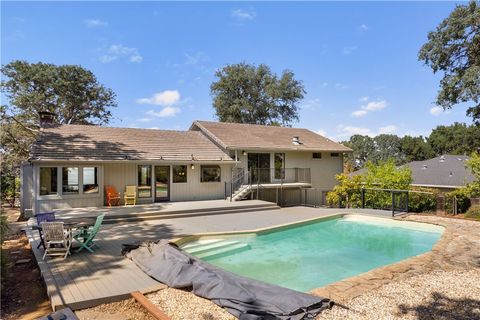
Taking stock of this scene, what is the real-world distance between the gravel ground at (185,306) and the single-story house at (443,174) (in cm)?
2073

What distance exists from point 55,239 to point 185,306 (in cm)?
416

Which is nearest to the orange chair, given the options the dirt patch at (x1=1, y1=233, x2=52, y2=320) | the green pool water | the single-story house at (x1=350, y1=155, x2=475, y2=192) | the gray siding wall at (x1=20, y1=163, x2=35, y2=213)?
the gray siding wall at (x1=20, y1=163, x2=35, y2=213)

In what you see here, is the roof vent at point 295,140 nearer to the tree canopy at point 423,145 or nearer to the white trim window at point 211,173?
the white trim window at point 211,173

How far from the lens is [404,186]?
15.8 metres

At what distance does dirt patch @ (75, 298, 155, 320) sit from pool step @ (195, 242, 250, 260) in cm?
386

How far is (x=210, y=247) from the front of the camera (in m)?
9.39

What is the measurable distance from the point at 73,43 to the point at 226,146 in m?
9.69

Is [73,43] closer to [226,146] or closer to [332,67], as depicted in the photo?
[226,146]

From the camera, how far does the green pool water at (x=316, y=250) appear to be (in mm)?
7905

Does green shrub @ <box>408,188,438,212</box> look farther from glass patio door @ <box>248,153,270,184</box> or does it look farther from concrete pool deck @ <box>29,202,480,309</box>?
glass patio door @ <box>248,153,270,184</box>

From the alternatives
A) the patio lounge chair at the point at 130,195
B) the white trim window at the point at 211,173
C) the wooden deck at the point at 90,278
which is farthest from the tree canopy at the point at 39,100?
the wooden deck at the point at 90,278

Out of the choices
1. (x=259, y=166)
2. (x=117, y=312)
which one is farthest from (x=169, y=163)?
(x=117, y=312)

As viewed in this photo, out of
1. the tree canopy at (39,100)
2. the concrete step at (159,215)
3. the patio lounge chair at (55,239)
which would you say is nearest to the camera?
the patio lounge chair at (55,239)

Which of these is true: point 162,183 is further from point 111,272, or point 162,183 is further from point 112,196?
point 111,272
